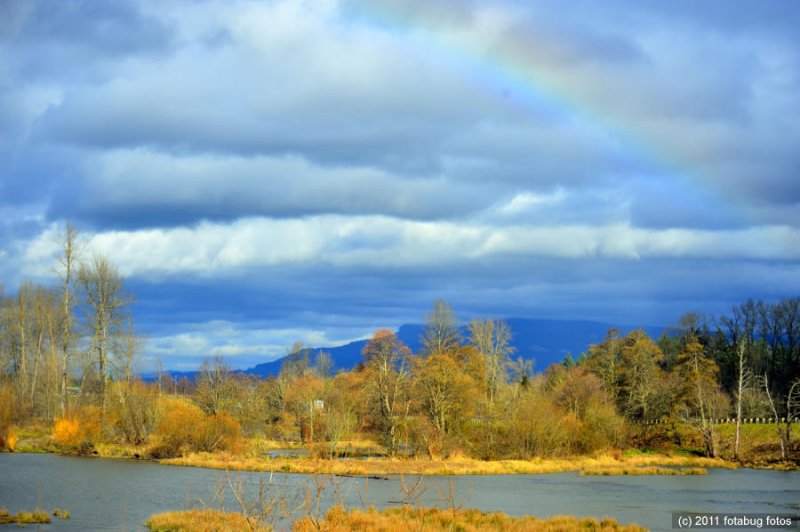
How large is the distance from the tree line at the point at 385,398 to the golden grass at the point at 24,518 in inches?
1307

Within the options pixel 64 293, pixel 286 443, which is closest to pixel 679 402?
pixel 286 443

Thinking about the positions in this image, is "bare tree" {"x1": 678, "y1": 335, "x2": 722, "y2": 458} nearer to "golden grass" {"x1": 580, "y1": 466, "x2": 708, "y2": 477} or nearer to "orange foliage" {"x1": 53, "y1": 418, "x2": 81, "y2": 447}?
"golden grass" {"x1": 580, "y1": 466, "x2": 708, "y2": 477}

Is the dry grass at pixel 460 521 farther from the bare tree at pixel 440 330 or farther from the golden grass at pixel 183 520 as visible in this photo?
the bare tree at pixel 440 330

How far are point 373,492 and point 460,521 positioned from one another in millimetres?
16687

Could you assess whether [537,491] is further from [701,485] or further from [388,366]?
[388,366]

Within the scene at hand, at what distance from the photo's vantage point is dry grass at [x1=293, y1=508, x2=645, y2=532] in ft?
95.1

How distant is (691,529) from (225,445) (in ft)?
152

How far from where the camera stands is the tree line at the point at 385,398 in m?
72.8

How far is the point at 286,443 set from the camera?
90750 millimetres

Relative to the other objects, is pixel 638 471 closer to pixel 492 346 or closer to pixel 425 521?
pixel 492 346

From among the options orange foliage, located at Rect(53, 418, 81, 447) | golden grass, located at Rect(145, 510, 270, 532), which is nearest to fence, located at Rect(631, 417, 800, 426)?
orange foliage, located at Rect(53, 418, 81, 447)

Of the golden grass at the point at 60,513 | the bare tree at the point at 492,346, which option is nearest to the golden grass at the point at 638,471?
the bare tree at the point at 492,346

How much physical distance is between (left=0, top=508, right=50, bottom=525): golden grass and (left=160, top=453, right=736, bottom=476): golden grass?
23.2 meters

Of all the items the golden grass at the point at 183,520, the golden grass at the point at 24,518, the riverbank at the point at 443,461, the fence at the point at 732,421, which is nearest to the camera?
the golden grass at the point at 183,520
